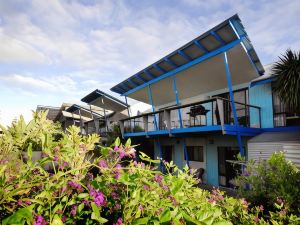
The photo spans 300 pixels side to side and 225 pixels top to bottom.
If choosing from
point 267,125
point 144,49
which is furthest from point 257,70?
point 144,49

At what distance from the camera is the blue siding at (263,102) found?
1339 centimetres

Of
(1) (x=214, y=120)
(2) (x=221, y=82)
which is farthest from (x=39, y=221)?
(2) (x=221, y=82)

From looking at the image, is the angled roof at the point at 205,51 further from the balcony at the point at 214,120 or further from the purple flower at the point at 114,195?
the purple flower at the point at 114,195

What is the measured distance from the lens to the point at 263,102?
13758 mm

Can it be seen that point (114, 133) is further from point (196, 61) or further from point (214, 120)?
point (196, 61)

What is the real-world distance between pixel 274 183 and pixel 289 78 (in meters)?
8.42

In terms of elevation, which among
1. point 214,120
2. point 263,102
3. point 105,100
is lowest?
point 214,120

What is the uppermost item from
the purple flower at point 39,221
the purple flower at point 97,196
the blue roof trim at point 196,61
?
the blue roof trim at point 196,61

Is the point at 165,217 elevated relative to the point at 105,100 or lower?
lower

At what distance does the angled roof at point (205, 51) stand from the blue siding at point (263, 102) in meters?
1.07

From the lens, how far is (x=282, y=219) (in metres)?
2.87

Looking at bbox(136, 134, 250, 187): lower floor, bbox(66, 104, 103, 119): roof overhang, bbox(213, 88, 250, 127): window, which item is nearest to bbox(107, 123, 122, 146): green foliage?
bbox(136, 134, 250, 187): lower floor

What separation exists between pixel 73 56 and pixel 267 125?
1194 centimetres

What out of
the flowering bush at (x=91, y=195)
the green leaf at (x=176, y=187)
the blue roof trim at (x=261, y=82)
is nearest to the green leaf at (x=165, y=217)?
the flowering bush at (x=91, y=195)
